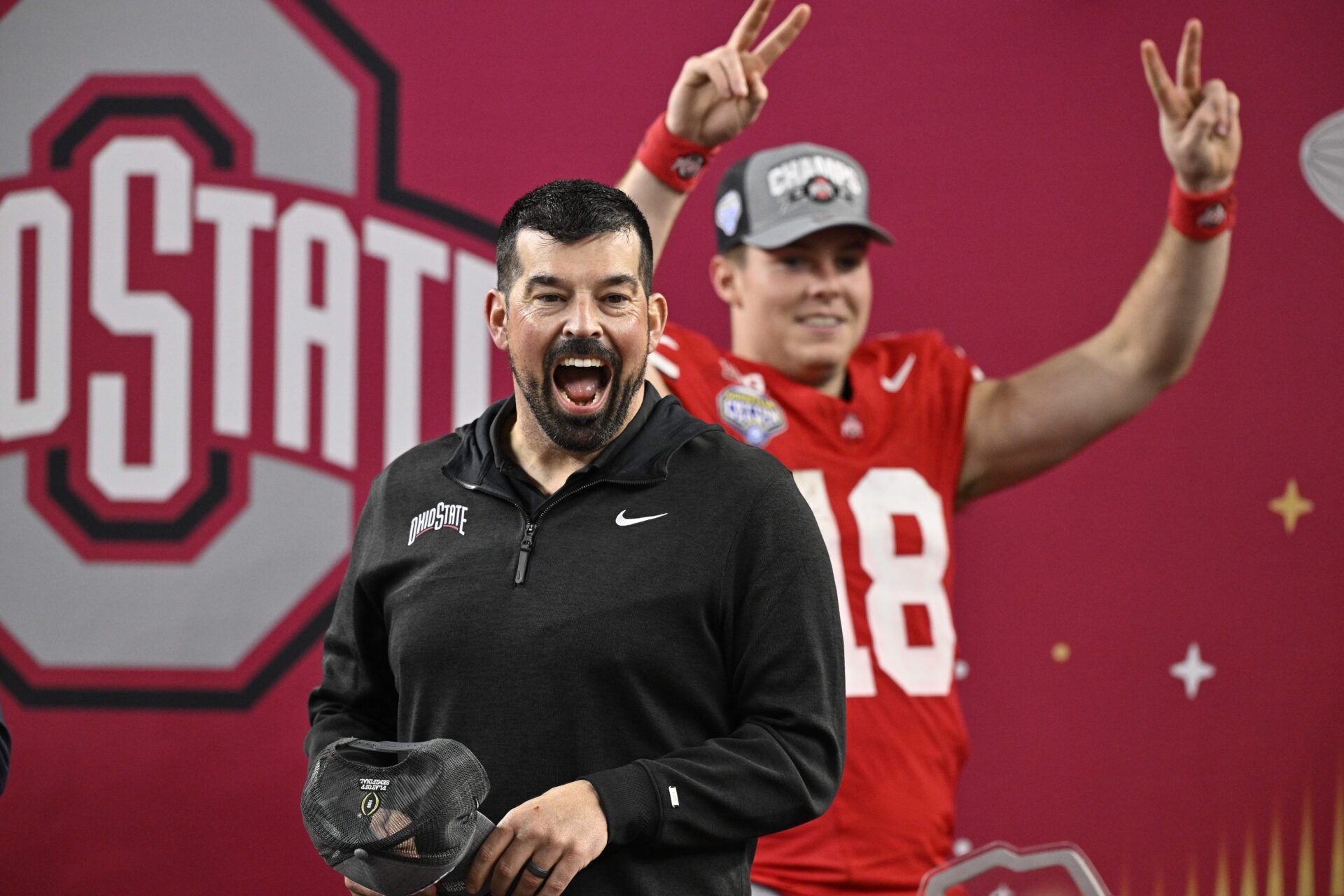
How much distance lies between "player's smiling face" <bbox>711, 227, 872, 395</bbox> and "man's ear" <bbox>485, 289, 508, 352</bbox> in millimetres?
683

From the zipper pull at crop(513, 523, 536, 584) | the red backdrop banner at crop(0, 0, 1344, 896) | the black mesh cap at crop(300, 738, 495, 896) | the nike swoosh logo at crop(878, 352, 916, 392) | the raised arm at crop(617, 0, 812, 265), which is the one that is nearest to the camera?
the black mesh cap at crop(300, 738, 495, 896)

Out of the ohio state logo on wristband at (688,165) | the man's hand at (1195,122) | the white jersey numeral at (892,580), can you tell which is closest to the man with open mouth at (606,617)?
the ohio state logo on wristband at (688,165)

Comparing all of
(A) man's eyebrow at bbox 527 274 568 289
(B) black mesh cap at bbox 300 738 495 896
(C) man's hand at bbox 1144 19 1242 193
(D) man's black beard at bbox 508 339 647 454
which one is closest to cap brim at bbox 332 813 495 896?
(B) black mesh cap at bbox 300 738 495 896

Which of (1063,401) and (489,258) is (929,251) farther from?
(489,258)

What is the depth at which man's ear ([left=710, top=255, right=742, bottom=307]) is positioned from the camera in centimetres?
176

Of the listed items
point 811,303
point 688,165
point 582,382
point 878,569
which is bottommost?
point 878,569

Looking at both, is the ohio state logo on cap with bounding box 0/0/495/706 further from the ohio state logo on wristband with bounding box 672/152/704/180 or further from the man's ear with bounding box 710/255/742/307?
the ohio state logo on wristband with bounding box 672/152/704/180

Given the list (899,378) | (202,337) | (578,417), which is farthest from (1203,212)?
(202,337)

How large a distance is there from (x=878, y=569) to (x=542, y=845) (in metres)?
0.84

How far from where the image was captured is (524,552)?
97cm

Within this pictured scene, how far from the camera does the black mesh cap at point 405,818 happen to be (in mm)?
836

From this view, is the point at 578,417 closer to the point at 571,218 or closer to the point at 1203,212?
the point at 571,218

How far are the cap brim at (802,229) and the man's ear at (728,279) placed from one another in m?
0.07

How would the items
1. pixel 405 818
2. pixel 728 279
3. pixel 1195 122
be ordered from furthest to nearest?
pixel 728 279, pixel 1195 122, pixel 405 818
